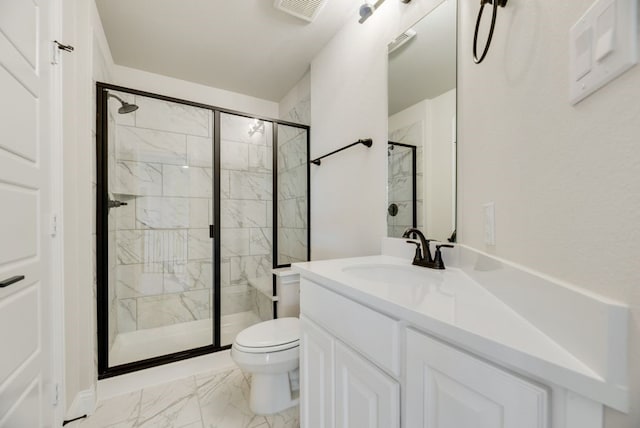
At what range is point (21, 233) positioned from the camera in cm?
98

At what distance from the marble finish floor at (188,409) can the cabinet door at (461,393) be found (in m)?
1.15

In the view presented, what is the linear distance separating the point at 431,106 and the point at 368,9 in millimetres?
718

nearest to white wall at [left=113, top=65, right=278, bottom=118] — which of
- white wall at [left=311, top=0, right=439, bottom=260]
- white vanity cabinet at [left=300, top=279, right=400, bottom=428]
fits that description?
white wall at [left=311, top=0, right=439, bottom=260]

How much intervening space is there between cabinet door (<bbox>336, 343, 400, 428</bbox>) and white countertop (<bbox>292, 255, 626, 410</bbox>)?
7.2 inches

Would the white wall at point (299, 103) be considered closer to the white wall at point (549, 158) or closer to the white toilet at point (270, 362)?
the white wall at point (549, 158)

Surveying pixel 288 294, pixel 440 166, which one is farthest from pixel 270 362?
pixel 440 166

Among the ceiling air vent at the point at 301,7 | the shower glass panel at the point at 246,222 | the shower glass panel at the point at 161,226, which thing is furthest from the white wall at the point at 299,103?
the shower glass panel at the point at 161,226

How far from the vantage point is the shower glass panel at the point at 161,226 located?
2.08 metres

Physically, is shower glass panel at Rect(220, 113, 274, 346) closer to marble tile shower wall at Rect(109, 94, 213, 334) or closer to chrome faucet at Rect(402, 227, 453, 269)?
marble tile shower wall at Rect(109, 94, 213, 334)

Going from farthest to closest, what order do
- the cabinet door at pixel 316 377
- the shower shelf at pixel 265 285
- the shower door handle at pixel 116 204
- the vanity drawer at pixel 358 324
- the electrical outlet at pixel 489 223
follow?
the shower shelf at pixel 265 285
the shower door handle at pixel 116 204
the cabinet door at pixel 316 377
the electrical outlet at pixel 489 223
the vanity drawer at pixel 358 324

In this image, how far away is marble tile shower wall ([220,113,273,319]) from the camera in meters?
2.47

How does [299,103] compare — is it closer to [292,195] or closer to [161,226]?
[292,195]

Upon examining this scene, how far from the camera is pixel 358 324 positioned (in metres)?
0.79

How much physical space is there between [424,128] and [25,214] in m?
1.72
